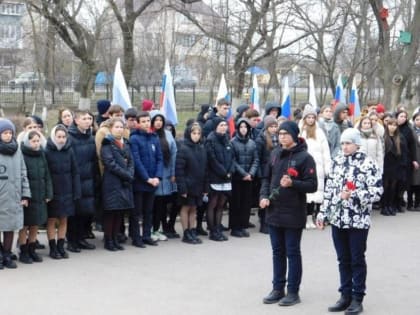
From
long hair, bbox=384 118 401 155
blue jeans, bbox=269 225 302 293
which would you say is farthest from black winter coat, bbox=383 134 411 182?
blue jeans, bbox=269 225 302 293

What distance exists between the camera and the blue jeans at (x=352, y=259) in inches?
256

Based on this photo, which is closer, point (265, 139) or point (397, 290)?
point (397, 290)

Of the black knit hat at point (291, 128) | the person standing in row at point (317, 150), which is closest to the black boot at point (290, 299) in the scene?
the black knit hat at point (291, 128)

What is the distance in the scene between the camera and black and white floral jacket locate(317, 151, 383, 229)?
6.48 metres

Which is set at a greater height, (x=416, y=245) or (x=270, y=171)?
(x=270, y=171)

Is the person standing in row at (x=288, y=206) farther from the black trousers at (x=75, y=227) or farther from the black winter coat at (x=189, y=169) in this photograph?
the black trousers at (x=75, y=227)

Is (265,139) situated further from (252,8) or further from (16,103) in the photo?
(16,103)

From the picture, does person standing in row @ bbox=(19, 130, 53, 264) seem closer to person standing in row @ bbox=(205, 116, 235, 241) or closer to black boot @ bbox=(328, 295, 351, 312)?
person standing in row @ bbox=(205, 116, 235, 241)

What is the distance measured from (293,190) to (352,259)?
0.86 m

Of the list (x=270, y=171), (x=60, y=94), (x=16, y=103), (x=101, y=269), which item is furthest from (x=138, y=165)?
(x=60, y=94)

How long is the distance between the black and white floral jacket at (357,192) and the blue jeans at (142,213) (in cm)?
356

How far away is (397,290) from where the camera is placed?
24.5 feet

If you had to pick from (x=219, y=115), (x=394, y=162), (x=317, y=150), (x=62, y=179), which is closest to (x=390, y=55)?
(x=394, y=162)

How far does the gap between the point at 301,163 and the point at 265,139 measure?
3.86 m
